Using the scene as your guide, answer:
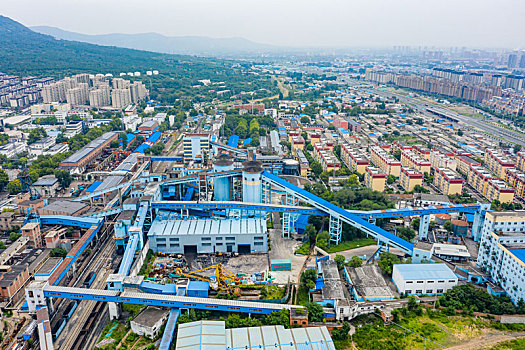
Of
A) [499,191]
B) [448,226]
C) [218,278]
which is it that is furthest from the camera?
[499,191]

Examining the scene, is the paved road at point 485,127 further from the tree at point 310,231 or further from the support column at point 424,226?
the tree at point 310,231

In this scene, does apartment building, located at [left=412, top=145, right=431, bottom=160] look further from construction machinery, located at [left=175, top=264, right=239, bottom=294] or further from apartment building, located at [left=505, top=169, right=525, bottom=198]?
construction machinery, located at [left=175, top=264, right=239, bottom=294]

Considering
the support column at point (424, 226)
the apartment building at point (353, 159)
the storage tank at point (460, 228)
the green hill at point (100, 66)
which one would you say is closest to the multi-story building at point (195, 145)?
the apartment building at point (353, 159)

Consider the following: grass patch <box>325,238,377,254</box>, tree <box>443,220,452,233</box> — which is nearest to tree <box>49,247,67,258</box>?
grass patch <box>325,238,377,254</box>

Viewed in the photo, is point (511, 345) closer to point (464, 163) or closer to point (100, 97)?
point (464, 163)

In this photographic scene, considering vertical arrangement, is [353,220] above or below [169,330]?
above

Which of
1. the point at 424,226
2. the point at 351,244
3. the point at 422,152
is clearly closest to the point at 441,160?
the point at 422,152
